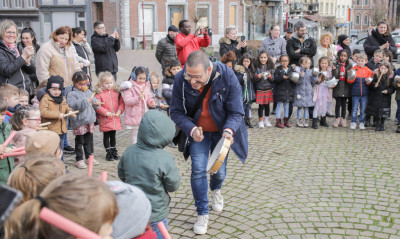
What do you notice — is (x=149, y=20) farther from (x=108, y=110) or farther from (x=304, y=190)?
(x=304, y=190)

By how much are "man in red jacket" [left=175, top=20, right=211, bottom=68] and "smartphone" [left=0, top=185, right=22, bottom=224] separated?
739 centimetres

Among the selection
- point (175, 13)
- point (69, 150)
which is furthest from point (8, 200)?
point (175, 13)

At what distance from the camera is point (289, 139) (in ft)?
27.7

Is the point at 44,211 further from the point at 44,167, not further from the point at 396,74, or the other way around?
the point at 396,74

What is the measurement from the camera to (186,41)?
29.0 ft

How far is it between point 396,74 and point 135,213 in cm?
846

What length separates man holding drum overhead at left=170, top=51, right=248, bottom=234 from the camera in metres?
4.35

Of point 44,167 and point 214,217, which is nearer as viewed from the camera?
point 44,167

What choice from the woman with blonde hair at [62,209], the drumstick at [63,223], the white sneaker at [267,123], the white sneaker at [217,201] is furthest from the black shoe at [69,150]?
the drumstick at [63,223]

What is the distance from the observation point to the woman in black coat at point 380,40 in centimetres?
1049

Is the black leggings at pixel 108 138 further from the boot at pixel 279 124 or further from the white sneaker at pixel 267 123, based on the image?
the boot at pixel 279 124

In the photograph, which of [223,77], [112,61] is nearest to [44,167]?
[223,77]

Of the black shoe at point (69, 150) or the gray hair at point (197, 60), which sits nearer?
A: the gray hair at point (197, 60)

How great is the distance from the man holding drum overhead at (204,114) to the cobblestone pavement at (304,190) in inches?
19.2
